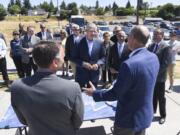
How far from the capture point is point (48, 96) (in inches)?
111

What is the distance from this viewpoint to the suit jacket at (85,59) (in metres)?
6.94

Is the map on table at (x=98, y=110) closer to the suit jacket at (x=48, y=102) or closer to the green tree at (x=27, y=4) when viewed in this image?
the suit jacket at (x=48, y=102)

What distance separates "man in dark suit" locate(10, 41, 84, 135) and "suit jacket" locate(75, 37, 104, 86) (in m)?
3.98

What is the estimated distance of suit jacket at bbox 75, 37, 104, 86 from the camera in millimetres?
6941

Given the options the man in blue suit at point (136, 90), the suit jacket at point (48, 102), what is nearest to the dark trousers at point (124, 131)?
the man in blue suit at point (136, 90)

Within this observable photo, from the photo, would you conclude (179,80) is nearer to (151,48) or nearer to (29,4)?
(151,48)

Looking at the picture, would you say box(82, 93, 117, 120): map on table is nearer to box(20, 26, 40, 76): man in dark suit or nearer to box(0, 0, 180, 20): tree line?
box(20, 26, 40, 76): man in dark suit

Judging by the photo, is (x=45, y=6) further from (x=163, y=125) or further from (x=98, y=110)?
(x=98, y=110)

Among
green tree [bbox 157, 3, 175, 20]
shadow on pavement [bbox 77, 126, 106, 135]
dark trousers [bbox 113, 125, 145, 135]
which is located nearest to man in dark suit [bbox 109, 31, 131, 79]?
shadow on pavement [bbox 77, 126, 106, 135]

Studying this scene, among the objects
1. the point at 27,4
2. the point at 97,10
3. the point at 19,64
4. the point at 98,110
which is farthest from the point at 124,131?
the point at 27,4

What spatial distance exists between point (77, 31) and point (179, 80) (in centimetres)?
418

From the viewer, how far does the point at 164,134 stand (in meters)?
6.61

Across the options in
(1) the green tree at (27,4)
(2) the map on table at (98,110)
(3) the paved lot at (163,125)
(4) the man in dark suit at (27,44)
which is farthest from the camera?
(1) the green tree at (27,4)

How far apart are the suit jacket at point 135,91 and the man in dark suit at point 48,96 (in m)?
0.77
